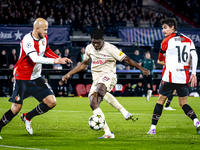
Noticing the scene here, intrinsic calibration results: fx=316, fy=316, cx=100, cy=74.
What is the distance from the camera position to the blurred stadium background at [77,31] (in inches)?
696

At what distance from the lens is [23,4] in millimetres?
22859

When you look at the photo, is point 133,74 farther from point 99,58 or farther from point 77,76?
point 99,58

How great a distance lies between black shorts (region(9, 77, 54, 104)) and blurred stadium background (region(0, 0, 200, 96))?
1077 centimetres

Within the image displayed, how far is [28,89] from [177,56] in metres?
3.01

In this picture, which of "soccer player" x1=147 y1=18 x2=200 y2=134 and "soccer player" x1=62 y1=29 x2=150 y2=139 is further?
"soccer player" x1=147 y1=18 x2=200 y2=134

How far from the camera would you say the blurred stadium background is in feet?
58.0

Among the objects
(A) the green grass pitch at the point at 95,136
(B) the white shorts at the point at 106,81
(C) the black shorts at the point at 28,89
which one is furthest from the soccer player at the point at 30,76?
(B) the white shorts at the point at 106,81

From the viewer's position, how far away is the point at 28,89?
6.23 meters

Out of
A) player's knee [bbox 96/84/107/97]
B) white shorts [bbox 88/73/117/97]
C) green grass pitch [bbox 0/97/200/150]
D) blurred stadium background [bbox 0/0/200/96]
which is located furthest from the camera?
blurred stadium background [bbox 0/0/200/96]

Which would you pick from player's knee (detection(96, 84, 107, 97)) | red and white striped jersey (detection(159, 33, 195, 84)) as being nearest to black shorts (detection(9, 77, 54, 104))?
player's knee (detection(96, 84, 107, 97))

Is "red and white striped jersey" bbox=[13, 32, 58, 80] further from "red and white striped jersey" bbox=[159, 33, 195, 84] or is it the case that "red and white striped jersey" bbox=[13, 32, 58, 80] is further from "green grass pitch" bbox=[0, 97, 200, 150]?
"red and white striped jersey" bbox=[159, 33, 195, 84]

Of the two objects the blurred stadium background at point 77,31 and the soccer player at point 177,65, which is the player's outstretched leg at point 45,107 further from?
the blurred stadium background at point 77,31

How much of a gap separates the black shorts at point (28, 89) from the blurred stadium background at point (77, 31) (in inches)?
424

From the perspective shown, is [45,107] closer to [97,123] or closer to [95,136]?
[95,136]
